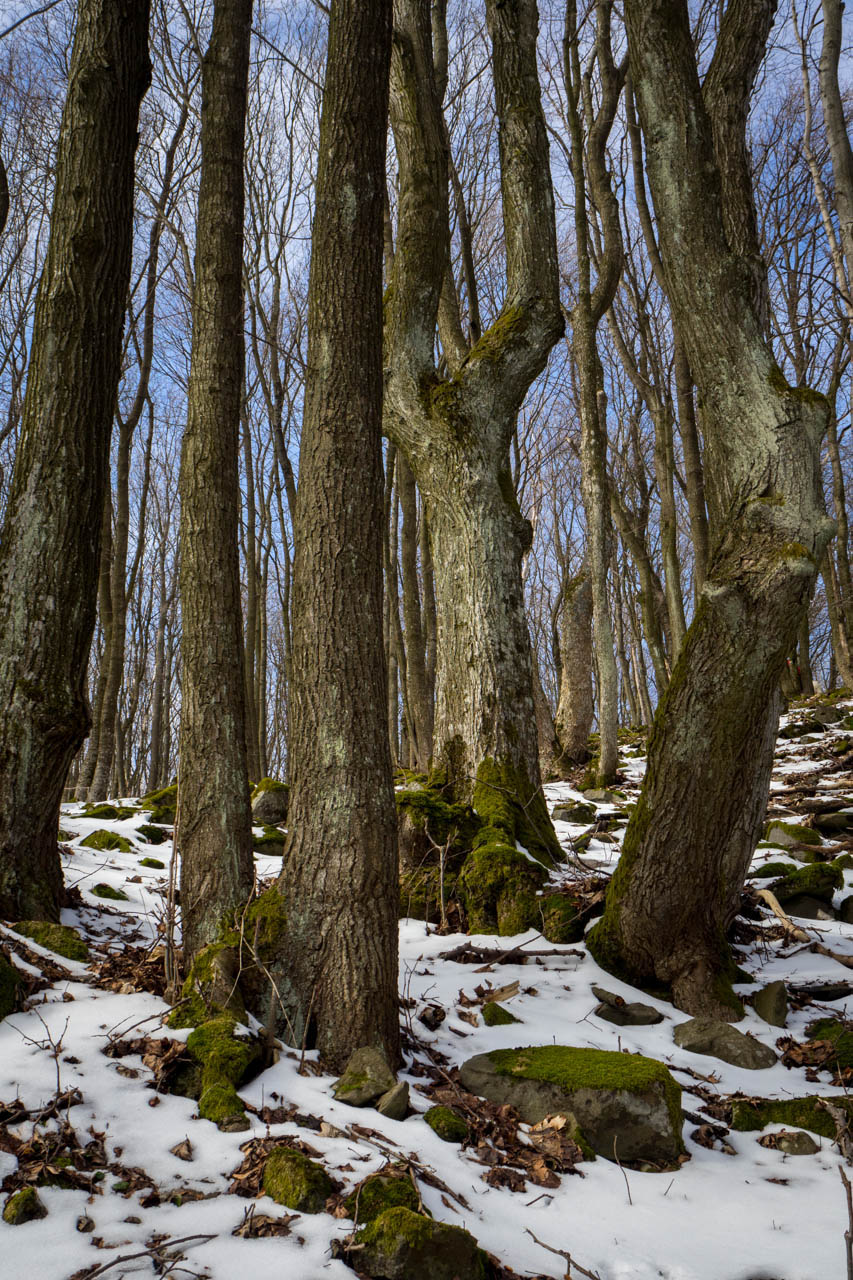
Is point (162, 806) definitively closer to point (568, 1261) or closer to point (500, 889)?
point (500, 889)

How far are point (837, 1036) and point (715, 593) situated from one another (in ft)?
6.84

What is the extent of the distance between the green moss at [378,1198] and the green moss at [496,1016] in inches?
57.3

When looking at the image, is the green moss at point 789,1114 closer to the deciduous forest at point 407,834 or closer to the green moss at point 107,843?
the deciduous forest at point 407,834

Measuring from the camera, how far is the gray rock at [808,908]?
4.90 metres

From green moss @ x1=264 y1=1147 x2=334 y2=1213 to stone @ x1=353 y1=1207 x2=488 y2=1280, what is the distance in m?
0.19

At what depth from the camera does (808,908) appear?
16.2 feet

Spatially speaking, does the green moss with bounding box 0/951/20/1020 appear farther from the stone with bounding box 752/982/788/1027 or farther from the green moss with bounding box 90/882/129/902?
the stone with bounding box 752/982/788/1027

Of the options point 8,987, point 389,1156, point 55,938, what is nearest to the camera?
point 389,1156

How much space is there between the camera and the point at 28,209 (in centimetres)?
1134

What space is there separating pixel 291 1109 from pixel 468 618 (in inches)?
143

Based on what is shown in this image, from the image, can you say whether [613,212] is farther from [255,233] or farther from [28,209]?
[28,209]

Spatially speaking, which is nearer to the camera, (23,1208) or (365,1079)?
(23,1208)

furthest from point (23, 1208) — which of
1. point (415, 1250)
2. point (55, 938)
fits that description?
point (55, 938)

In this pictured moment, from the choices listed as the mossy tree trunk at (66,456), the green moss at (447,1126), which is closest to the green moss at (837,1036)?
the green moss at (447,1126)
